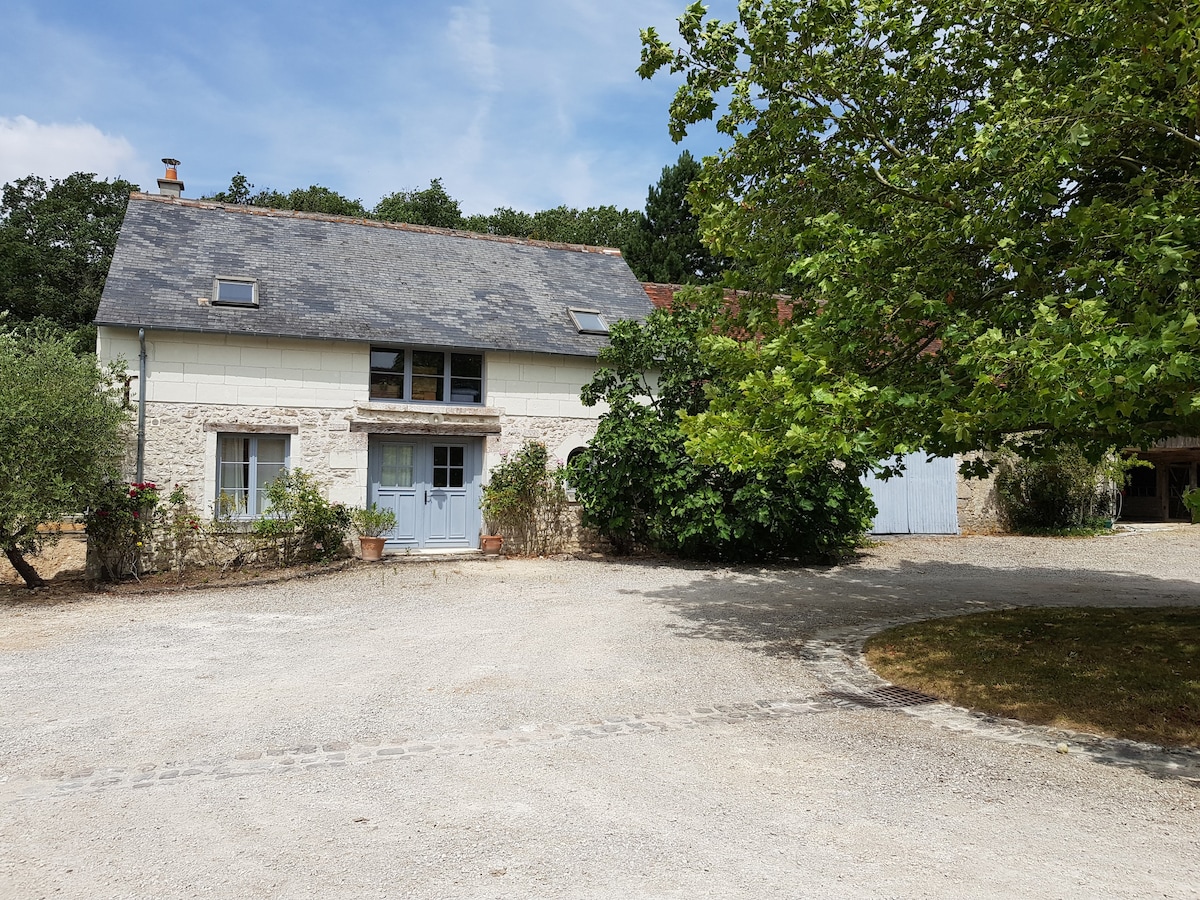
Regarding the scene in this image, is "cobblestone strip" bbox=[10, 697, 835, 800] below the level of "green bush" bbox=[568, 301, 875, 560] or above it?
below

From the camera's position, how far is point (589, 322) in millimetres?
15648

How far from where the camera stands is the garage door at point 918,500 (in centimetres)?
1756

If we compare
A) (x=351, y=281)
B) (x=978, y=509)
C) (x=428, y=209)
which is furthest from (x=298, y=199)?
(x=978, y=509)

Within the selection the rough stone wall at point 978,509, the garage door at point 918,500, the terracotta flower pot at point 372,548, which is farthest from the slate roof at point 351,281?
the rough stone wall at point 978,509

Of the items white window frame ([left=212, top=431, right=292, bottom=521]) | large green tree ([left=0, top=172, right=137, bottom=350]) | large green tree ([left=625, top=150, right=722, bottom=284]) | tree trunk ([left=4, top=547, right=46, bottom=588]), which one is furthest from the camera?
large green tree ([left=0, top=172, right=137, bottom=350])

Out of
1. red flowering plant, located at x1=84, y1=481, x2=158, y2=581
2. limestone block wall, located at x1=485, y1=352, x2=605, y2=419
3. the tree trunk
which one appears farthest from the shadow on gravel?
the tree trunk

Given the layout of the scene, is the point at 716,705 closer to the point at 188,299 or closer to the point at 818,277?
the point at 818,277

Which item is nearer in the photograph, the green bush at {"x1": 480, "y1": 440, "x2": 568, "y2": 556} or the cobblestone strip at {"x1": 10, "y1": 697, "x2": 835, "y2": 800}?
the cobblestone strip at {"x1": 10, "y1": 697, "x2": 835, "y2": 800}

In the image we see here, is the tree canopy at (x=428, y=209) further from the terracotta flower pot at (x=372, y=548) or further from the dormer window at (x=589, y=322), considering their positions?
the terracotta flower pot at (x=372, y=548)

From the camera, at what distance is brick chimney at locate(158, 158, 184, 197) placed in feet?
52.6

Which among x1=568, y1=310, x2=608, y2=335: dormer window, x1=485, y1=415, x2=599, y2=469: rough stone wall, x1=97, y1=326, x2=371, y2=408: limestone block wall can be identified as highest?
x1=568, y1=310, x2=608, y2=335: dormer window

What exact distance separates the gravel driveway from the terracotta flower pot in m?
4.60

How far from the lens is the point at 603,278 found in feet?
58.0

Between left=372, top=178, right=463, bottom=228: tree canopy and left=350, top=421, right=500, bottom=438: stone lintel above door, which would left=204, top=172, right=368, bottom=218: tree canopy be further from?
left=350, top=421, right=500, bottom=438: stone lintel above door
